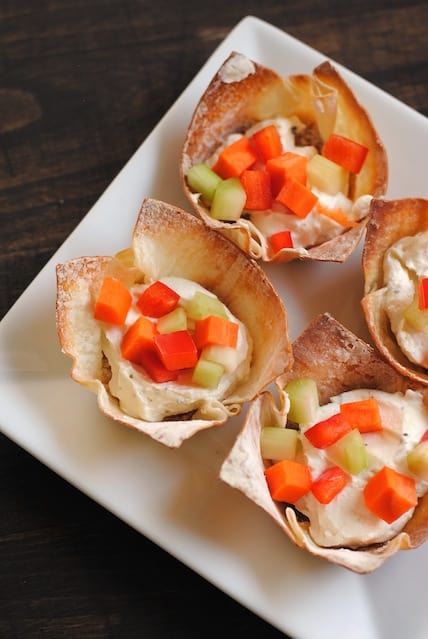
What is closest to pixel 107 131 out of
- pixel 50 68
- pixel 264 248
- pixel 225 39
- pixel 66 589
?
pixel 50 68

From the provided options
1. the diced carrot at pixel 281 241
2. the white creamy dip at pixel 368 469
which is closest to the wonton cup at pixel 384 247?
the white creamy dip at pixel 368 469

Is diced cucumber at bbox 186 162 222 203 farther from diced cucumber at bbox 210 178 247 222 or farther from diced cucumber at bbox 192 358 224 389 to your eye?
diced cucumber at bbox 192 358 224 389

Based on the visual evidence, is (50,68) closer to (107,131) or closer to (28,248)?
(107,131)

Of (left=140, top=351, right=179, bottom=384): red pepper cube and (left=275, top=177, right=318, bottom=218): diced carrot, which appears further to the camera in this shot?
(left=275, top=177, right=318, bottom=218): diced carrot

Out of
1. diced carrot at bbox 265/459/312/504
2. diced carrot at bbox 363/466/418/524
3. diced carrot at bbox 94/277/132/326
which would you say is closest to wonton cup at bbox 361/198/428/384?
diced carrot at bbox 363/466/418/524

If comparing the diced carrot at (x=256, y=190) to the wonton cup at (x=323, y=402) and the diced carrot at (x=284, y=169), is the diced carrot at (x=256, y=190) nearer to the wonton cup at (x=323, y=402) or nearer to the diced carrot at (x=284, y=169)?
the diced carrot at (x=284, y=169)

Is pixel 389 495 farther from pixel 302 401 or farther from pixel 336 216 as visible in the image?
pixel 336 216
